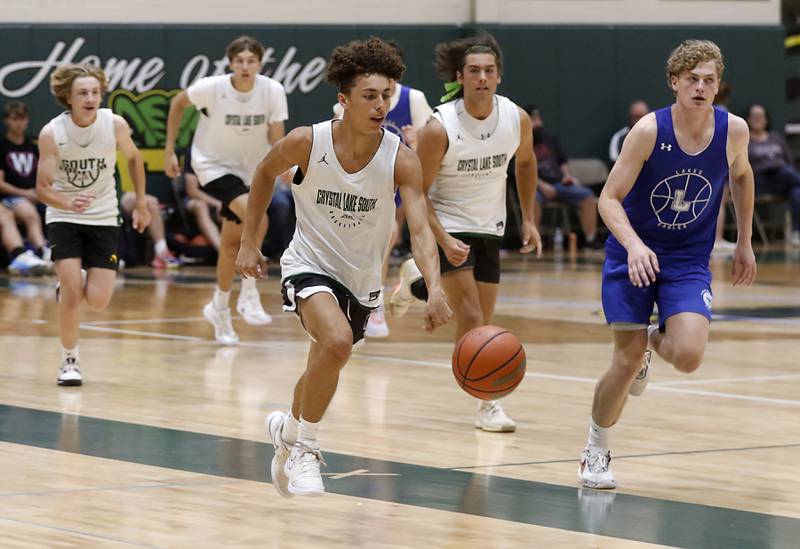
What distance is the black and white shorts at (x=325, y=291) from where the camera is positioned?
5883mm

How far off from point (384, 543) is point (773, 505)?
160 cm

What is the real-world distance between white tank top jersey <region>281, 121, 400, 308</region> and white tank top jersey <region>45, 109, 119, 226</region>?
3.04m

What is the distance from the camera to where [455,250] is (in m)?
7.01

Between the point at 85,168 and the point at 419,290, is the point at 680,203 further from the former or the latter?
the point at 85,168

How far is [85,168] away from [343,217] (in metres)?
3.33

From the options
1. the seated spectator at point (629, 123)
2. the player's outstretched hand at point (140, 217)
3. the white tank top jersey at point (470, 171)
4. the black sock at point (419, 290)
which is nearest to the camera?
the white tank top jersey at point (470, 171)

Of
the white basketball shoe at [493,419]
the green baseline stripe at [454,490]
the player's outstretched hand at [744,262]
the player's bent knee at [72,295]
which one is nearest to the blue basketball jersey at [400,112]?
the player's bent knee at [72,295]

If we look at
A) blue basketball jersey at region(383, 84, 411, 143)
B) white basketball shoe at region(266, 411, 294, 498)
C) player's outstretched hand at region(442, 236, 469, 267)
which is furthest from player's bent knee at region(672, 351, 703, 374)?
blue basketball jersey at region(383, 84, 411, 143)

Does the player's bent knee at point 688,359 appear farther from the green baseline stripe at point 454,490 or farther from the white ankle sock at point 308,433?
the white ankle sock at point 308,433

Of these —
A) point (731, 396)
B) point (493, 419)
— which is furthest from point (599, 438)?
point (731, 396)

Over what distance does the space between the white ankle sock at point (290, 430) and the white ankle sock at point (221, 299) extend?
14.9 feet

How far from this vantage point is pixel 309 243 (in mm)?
5996

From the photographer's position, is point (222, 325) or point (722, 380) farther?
Result: point (222, 325)

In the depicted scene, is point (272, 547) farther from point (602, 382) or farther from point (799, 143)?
point (799, 143)
